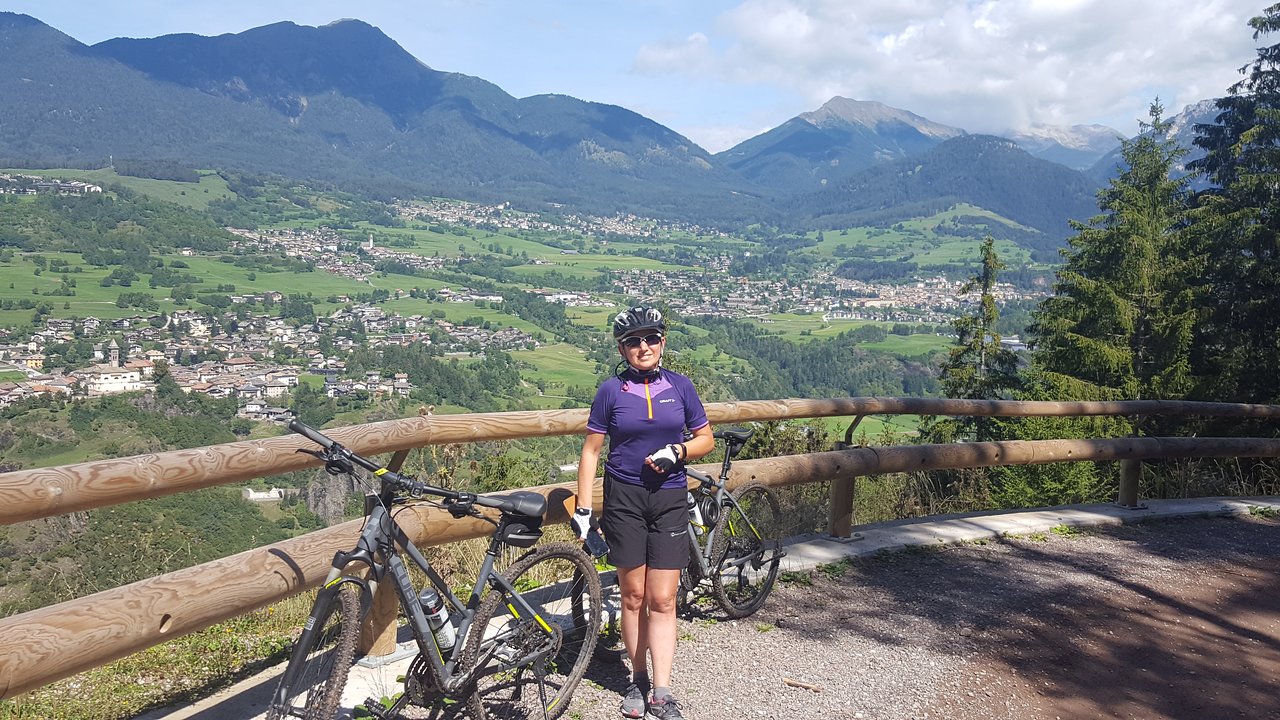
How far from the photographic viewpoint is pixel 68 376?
4625 centimetres

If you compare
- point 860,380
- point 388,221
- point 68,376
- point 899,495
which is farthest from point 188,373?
point 388,221

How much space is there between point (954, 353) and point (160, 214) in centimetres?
12219

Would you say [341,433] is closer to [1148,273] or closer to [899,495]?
[899,495]

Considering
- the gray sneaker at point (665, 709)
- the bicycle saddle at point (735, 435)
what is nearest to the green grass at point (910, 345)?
the bicycle saddle at point (735, 435)

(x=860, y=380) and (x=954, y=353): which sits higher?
(x=954, y=353)

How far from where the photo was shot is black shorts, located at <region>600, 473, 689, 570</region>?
3668mm

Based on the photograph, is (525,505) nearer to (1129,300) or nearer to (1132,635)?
(1132,635)

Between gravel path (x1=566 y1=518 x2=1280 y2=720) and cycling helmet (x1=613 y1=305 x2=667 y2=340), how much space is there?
1.54 m

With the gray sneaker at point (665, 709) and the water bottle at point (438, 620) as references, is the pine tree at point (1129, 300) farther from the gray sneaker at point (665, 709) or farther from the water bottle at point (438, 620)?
the water bottle at point (438, 620)

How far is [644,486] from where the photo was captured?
12.0 ft

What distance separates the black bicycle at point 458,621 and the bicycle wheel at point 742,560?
951 millimetres

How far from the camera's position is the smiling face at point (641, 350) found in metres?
3.65

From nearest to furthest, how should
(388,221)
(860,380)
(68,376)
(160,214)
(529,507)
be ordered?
(529,507)
(68,376)
(860,380)
(160,214)
(388,221)

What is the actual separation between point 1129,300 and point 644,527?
1073 inches
